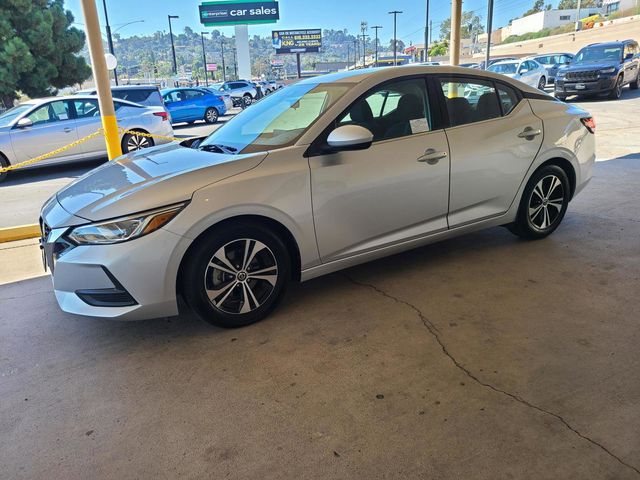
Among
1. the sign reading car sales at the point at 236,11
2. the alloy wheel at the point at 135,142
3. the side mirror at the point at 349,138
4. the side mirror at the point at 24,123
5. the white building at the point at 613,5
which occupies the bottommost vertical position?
the alloy wheel at the point at 135,142

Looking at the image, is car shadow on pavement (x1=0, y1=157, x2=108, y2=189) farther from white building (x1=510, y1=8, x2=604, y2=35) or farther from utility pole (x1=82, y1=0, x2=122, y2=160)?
white building (x1=510, y1=8, x2=604, y2=35)

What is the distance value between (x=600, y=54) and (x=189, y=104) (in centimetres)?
1553

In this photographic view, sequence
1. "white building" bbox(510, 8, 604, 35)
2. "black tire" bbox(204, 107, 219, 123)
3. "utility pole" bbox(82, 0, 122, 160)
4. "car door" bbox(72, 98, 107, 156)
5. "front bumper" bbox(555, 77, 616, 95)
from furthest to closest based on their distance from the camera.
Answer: "white building" bbox(510, 8, 604, 35) → "black tire" bbox(204, 107, 219, 123) → "front bumper" bbox(555, 77, 616, 95) → "car door" bbox(72, 98, 107, 156) → "utility pole" bbox(82, 0, 122, 160)

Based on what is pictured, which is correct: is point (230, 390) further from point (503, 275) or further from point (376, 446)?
point (503, 275)

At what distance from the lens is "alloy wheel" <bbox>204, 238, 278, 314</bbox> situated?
322cm

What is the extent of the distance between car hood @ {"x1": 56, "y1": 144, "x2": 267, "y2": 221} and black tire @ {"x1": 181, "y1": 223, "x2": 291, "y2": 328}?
338mm

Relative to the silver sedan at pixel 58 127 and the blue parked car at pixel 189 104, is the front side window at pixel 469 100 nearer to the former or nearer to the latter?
the silver sedan at pixel 58 127

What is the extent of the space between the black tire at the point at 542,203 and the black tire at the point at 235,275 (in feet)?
7.88

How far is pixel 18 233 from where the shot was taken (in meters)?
5.84

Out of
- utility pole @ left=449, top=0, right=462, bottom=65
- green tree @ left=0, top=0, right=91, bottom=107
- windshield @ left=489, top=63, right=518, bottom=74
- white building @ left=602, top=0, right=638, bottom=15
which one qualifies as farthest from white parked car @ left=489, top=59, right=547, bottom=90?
white building @ left=602, top=0, right=638, bottom=15

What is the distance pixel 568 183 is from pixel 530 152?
0.68m

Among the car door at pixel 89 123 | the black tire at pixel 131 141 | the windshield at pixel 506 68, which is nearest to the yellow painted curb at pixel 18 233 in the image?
the car door at pixel 89 123

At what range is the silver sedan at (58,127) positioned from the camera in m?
9.65

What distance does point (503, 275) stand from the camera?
4.09 metres
